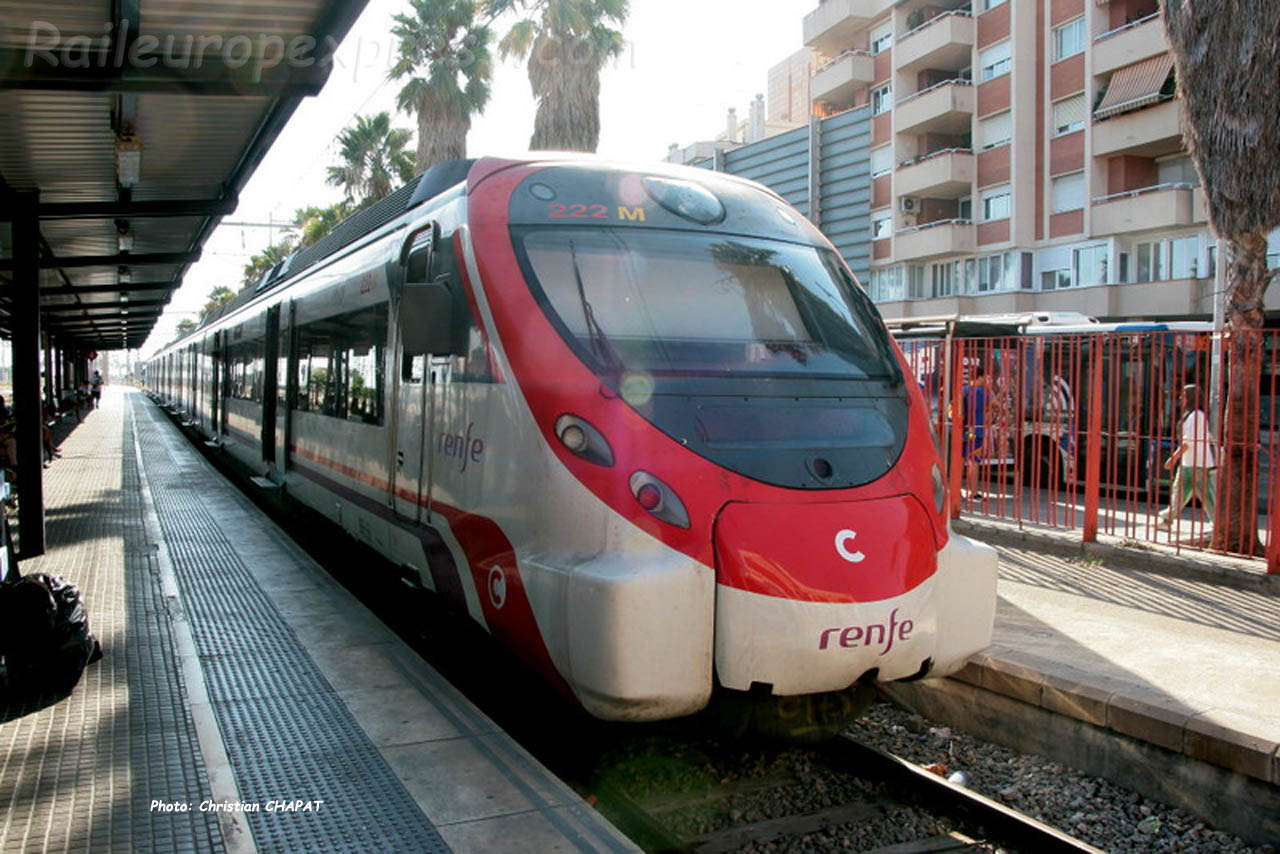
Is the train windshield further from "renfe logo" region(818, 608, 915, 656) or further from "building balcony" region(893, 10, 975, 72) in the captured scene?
"building balcony" region(893, 10, 975, 72)

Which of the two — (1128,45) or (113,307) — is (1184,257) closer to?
(1128,45)

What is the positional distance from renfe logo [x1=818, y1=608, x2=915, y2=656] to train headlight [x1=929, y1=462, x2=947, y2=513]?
672mm

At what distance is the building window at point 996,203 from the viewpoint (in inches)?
1319

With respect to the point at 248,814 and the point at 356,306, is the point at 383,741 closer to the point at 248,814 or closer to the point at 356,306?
the point at 248,814

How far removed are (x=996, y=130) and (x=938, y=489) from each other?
105ft

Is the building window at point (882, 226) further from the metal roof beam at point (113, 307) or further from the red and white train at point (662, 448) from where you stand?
the red and white train at point (662, 448)

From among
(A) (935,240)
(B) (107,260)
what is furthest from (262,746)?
(A) (935,240)

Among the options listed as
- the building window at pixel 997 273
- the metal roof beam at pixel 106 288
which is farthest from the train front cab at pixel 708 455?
the building window at pixel 997 273

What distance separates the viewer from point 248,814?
12.8 feet

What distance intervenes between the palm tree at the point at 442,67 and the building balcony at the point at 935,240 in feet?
56.7

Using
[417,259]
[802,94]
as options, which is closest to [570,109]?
[417,259]

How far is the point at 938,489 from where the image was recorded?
4961mm

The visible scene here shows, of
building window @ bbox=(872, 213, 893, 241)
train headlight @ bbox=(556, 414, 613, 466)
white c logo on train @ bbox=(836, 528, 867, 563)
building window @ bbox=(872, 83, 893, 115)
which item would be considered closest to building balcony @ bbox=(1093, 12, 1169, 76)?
building window @ bbox=(872, 83, 893, 115)

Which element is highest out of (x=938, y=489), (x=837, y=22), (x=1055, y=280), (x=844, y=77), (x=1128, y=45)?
(x=837, y=22)
